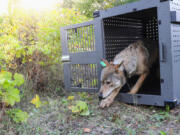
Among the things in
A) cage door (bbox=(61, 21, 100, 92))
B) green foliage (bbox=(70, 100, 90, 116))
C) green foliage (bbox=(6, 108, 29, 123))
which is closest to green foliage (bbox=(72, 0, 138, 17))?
cage door (bbox=(61, 21, 100, 92))

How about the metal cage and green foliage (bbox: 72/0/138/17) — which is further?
green foliage (bbox: 72/0/138/17)

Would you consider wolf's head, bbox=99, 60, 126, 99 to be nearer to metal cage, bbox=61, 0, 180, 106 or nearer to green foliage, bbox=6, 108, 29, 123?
metal cage, bbox=61, 0, 180, 106

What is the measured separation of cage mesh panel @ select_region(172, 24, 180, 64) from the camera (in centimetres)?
277

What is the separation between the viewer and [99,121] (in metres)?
2.79

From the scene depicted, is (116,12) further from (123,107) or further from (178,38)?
(123,107)

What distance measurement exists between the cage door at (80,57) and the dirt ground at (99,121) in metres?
0.58

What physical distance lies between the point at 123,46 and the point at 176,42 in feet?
4.58

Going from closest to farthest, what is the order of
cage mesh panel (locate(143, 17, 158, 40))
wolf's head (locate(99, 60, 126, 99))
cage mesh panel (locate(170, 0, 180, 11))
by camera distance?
cage mesh panel (locate(170, 0, 180, 11))
wolf's head (locate(99, 60, 126, 99))
cage mesh panel (locate(143, 17, 158, 40))

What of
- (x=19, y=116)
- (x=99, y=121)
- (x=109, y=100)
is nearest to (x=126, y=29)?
(x=109, y=100)

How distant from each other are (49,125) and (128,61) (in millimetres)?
1688

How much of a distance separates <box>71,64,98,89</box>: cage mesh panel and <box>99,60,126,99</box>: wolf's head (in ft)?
1.43

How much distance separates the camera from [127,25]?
14.0 ft

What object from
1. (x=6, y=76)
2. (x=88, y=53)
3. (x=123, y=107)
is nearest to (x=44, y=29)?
(x=88, y=53)

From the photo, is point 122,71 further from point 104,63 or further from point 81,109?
point 81,109
